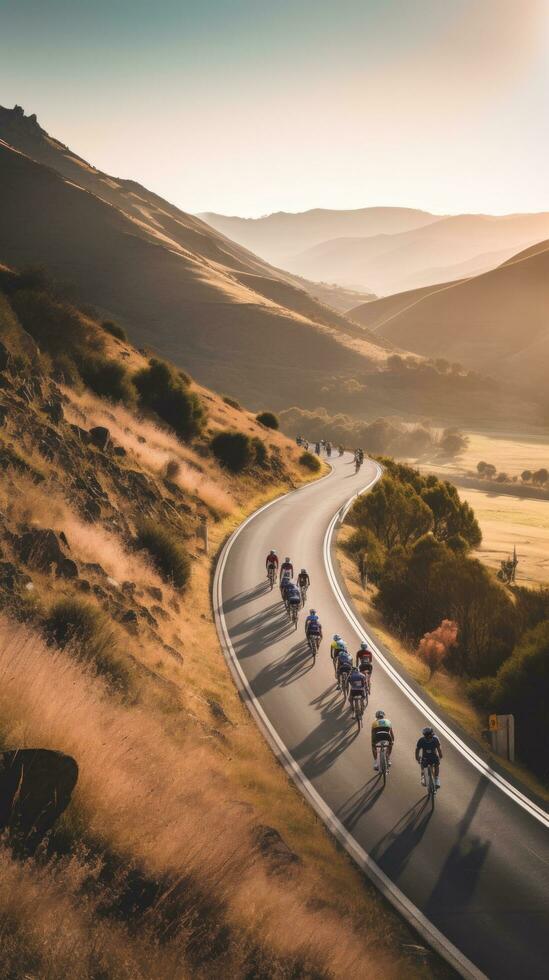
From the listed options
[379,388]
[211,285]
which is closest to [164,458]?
[379,388]

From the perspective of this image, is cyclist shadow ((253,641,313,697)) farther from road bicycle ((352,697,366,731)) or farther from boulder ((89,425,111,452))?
boulder ((89,425,111,452))

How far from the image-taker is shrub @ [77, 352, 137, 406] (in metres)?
40.7

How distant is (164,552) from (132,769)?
15.5 m

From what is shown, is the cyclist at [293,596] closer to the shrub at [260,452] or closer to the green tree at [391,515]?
the green tree at [391,515]

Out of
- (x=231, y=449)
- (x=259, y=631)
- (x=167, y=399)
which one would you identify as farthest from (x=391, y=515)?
(x=259, y=631)

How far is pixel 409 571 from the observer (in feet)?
109

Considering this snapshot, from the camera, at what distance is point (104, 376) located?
135 ft

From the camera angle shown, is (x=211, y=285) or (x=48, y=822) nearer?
(x=48, y=822)

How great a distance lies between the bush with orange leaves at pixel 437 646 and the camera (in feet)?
76.5

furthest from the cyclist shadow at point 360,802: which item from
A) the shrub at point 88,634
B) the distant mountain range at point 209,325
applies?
the distant mountain range at point 209,325

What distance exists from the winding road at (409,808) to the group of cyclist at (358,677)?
1.85 feet

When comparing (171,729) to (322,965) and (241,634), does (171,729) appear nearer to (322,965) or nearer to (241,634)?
(322,965)

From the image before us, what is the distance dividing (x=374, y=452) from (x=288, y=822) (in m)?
103

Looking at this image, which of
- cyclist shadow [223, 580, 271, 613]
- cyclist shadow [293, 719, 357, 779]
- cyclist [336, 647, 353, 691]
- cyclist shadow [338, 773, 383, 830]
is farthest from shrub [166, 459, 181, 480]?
cyclist shadow [338, 773, 383, 830]
